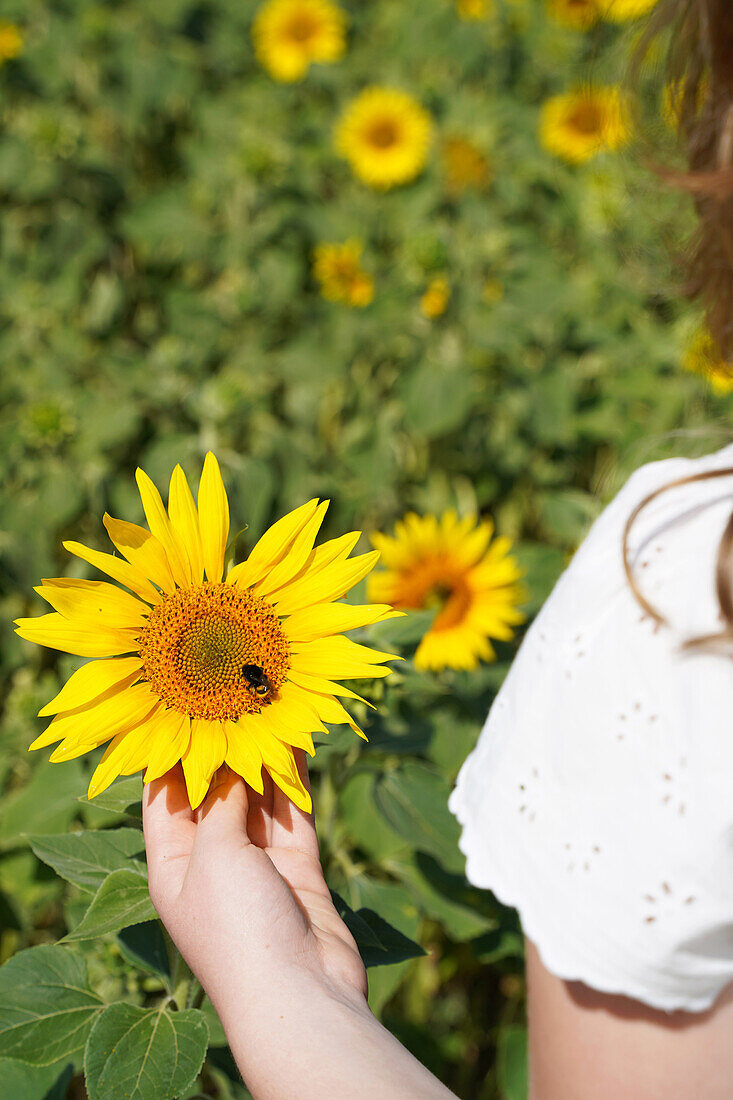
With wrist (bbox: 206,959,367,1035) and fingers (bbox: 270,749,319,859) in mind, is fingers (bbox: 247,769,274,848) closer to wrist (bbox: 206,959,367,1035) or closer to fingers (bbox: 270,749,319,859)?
fingers (bbox: 270,749,319,859)

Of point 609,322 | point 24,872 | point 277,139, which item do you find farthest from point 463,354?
point 24,872

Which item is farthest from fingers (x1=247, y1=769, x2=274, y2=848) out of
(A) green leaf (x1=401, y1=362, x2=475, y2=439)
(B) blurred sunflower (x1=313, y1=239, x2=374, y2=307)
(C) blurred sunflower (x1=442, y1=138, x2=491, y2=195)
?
(C) blurred sunflower (x1=442, y1=138, x2=491, y2=195)

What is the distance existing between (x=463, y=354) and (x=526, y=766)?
4.46 ft

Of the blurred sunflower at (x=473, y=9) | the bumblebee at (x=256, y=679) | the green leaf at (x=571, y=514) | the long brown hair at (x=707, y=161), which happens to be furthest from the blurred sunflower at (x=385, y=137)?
the bumblebee at (x=256, y=679)

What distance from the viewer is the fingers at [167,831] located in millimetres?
579

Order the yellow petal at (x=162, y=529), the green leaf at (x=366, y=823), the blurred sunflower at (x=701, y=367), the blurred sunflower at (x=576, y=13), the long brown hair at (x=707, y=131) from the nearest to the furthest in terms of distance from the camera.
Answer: the yellow petal at (x=162, y=529) < the long brown hair at (x=707, y=131) < the green leaf at (x=366, y=823) < the blurred sunflower at (x=701, y=367) < the blurred sunflower at (x=576, y=13)

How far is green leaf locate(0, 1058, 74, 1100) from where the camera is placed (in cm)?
69

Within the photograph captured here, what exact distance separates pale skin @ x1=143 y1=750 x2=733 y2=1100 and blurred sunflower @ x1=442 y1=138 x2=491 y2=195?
194cm

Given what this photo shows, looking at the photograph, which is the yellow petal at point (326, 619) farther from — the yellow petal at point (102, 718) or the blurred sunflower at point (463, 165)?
the blurred sunflower at point (463, 165)

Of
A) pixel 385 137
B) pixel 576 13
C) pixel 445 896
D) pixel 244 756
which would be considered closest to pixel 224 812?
pixel 244 756

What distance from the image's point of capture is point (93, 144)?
2.33 metres

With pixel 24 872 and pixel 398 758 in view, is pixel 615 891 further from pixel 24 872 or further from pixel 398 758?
pixel 24 872

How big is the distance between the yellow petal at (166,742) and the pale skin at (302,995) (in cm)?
3

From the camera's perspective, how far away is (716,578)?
590 millimetres
